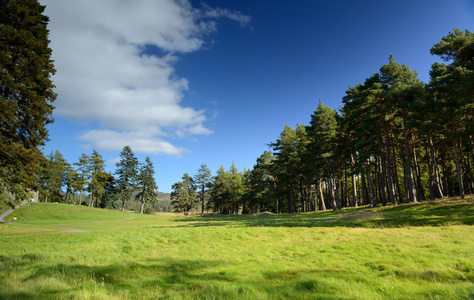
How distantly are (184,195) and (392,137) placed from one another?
6720cm

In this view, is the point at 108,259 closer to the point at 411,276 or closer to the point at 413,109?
the point at 411,276

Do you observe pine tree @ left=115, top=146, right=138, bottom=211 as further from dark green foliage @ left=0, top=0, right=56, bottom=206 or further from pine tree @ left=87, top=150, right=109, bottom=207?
dark green foliage @ left=0, top=0, right=56, bottom=206

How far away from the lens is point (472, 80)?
18.2m

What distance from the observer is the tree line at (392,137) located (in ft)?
77.4

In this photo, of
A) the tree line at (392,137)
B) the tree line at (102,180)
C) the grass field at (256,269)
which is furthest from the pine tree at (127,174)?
the grass field at (256,269)

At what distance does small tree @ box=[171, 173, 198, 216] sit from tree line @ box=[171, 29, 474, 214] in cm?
1968

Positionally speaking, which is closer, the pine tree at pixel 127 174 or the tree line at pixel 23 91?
the tree line at pixel 23 91

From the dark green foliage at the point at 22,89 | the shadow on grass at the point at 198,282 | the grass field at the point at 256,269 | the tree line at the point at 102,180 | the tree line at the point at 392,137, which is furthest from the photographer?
the tree line at the point at 102,180

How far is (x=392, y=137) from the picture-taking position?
30984 millimetres

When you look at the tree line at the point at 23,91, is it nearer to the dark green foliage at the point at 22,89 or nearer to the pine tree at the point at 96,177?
the dark green foliage at the point at 22,89

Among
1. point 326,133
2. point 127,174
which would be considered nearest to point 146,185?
point 127,174

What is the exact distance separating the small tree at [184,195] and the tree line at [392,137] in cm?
1968

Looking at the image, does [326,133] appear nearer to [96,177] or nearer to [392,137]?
[392,137]

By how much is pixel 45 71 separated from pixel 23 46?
7.40 ft
